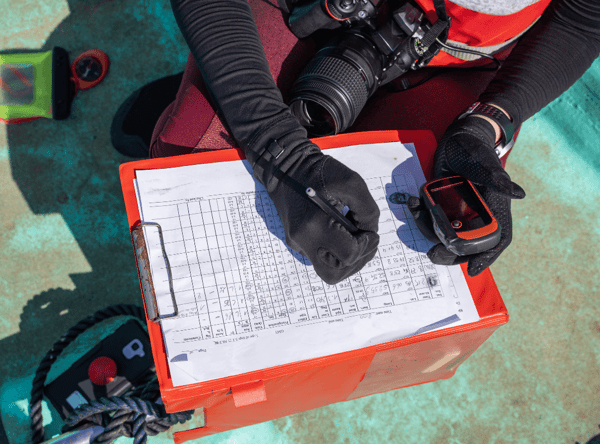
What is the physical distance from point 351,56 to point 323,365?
0.49 metres

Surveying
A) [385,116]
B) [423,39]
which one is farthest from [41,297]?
[423,39]

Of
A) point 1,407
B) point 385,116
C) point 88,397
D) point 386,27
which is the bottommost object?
point 1,407

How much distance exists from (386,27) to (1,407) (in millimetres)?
1066

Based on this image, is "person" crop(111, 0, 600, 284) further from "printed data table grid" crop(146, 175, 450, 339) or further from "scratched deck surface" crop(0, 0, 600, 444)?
"scratched deck surface" crop(0, 0, 600, 444)

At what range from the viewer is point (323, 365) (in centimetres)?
53

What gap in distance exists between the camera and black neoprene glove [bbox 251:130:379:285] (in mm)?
546

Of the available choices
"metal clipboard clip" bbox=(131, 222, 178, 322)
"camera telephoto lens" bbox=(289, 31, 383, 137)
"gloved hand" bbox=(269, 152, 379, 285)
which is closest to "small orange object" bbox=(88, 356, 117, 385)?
"metal clipboard clip" bbox=(131, 222, 178, 322)

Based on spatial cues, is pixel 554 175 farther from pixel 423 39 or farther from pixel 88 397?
pixel 88 397

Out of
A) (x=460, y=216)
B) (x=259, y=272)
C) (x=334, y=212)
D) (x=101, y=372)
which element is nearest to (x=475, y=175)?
(x=460, y=216)

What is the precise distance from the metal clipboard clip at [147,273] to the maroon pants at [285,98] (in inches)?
8.3

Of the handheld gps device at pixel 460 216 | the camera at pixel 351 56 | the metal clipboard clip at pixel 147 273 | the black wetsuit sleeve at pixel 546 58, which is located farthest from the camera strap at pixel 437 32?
the metal clipboard clip at pixel 147 273

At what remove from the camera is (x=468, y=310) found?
1.88 feet

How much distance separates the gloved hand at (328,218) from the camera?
54cm

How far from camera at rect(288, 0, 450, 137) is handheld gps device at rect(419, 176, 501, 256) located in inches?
7.6
